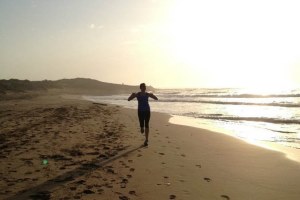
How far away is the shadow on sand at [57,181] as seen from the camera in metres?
5.48

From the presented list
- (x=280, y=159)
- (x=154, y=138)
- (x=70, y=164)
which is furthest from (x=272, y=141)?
(x=70, y=164)

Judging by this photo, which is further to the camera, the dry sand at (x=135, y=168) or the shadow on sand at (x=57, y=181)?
the dry sand at (x=135, y=168)

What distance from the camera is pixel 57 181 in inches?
247

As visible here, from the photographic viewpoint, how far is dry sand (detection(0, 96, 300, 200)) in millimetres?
5832

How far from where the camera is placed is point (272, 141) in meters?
12.2

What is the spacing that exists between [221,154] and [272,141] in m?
Result: 3.99

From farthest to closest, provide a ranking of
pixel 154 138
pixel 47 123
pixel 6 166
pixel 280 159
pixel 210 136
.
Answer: pixel 47 123 < pixel 210 136 < pixel 154 138 < pixel 280 159 < pixel 6 166

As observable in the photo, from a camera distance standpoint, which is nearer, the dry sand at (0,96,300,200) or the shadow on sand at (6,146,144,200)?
the shadow on sand at (6,146,144,200)

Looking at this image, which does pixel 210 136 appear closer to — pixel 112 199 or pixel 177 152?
pixel 177 152

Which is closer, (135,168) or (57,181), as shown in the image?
(57,181)

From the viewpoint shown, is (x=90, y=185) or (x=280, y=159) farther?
(x=280, y=159)

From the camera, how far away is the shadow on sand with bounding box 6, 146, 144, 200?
18.0ft

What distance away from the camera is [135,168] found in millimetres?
7383

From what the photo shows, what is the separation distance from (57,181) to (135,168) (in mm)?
1873
